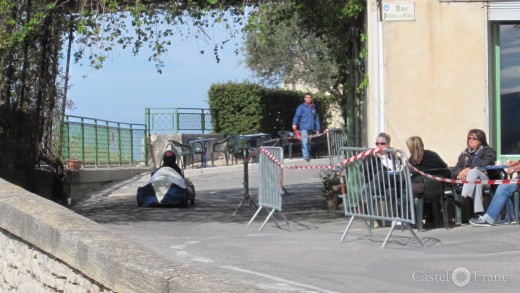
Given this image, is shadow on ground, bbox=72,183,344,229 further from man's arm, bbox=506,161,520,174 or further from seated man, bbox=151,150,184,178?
man's arm, bbox=506,161,520,174

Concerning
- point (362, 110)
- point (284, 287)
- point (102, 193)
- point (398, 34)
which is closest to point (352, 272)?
point (284, 287)

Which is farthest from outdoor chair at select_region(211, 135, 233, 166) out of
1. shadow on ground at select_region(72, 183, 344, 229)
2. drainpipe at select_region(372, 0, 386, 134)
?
drainpipe at select_region(372, 0, 386, 134)

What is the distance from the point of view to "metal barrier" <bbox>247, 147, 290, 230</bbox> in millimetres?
13617

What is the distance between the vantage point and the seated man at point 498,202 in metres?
13.1

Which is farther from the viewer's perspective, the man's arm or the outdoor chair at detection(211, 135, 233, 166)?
the outdoor chair at detection(211, 135, 233, 166)

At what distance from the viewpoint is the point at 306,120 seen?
2509cm

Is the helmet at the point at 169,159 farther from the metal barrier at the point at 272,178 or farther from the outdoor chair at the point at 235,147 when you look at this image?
the outdoor chair at the point at 235,147

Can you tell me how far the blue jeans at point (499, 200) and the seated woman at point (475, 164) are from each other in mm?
157

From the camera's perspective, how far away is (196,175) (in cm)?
2708

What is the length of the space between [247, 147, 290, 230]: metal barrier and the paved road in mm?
362

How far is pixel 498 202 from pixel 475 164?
713 mm

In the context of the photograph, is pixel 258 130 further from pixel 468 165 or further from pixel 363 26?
pixel 468 165

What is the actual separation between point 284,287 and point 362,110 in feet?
28.1

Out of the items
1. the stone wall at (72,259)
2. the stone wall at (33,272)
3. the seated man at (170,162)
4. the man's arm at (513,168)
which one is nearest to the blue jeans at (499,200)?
the man's arm at (513,168)
